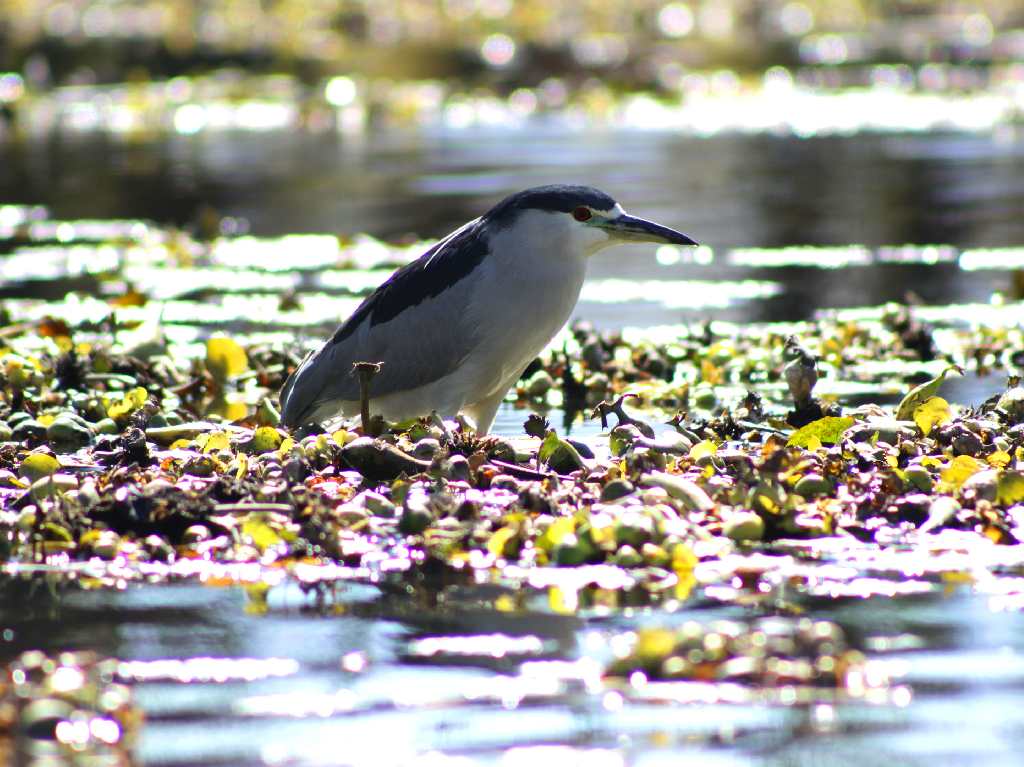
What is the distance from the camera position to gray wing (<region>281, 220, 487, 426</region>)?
7.32m

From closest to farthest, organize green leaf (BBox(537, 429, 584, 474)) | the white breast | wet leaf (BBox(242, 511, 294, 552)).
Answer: wet leaf (BBox(242, 511, 294, 552))
green leaf (BBox(537, 429, 584, 474))
the white breast

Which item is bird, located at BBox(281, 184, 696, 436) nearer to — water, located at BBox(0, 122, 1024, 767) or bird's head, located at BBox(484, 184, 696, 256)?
bird's head, located at BBox(484, 184, 696, 256)

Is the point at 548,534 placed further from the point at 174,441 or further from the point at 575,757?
the point at 174,441

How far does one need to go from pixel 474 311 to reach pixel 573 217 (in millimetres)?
548

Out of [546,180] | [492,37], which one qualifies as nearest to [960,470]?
[546,180]

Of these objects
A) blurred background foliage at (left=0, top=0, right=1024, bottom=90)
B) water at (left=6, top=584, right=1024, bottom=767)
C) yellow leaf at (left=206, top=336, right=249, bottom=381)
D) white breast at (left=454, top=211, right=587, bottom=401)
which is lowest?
water at (left=6, top=584, right=1024, bottom=767)

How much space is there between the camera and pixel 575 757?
4.05m

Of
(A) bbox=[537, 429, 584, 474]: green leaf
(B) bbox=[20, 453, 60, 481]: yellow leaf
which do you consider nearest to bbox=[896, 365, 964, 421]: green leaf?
(A) bbox=[537, 429, 584, 474]: green leaf

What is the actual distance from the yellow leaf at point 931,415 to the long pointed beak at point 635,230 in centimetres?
118

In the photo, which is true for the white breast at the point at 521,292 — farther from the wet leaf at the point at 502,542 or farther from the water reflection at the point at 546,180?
the water reflection at the point at 546,180

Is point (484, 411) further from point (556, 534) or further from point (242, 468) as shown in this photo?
point (556, 534)

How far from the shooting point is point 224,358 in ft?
29.0

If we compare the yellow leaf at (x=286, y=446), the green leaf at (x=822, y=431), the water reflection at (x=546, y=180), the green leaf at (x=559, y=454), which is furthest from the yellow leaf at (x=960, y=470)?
the water reflection at (x=546, y=180)

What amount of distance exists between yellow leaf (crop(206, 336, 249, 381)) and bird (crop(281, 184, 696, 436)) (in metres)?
1.28
